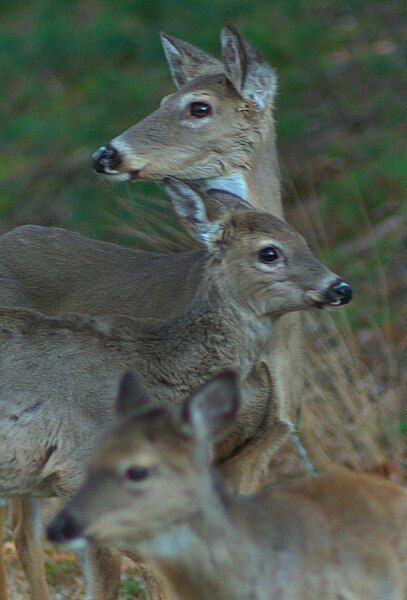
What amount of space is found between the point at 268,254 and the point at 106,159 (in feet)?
4.43

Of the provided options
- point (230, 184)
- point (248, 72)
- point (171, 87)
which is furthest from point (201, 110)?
point (171, 87)

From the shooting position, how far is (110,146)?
815 cm

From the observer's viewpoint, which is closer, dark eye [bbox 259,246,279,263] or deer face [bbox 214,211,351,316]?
deer face [bbox 214,211,351,316]

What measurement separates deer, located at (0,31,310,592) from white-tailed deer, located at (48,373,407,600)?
2513mm

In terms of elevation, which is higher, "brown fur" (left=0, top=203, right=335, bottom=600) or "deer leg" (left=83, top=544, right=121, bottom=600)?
"brown fur" (left=0, top=203, right=335, bottom=600)

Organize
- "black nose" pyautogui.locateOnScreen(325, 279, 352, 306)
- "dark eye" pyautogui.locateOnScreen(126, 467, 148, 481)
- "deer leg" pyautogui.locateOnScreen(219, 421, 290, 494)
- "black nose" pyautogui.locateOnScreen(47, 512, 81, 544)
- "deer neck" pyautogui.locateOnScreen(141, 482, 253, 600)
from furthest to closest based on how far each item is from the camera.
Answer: "deer leg" pyautogui.locateOnScreen(219, 421, 290, 494)
"black nose" pyautogui.locateOnScreen(325, 279, 352, 306)
"deer neck" pyautogui.locateOnScreen(141, 482, 253, 600)
"dark eye" pyautogui.locateOnScreen(126, 467, 148, 481)
"black nose" pyautogui.locateOnScreen(47, 512, 81, 544)

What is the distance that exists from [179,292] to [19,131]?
14.4ft

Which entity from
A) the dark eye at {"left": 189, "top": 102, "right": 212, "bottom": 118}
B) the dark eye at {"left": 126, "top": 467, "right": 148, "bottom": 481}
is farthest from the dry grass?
the dark eye at {"left": 126, "top": 467, "right": 148, "bottom": 481}

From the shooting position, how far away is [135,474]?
491cm

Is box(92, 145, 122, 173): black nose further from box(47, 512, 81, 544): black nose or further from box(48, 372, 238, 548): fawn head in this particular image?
box(47, 512, 81, 544): black nose

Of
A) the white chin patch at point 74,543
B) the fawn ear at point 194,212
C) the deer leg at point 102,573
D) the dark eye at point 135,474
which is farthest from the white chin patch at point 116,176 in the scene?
the white chin patch at point 74,543

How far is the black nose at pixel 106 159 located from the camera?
803cm

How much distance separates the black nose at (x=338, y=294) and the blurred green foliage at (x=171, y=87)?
143 inches

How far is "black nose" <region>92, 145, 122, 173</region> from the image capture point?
8.03 metres
